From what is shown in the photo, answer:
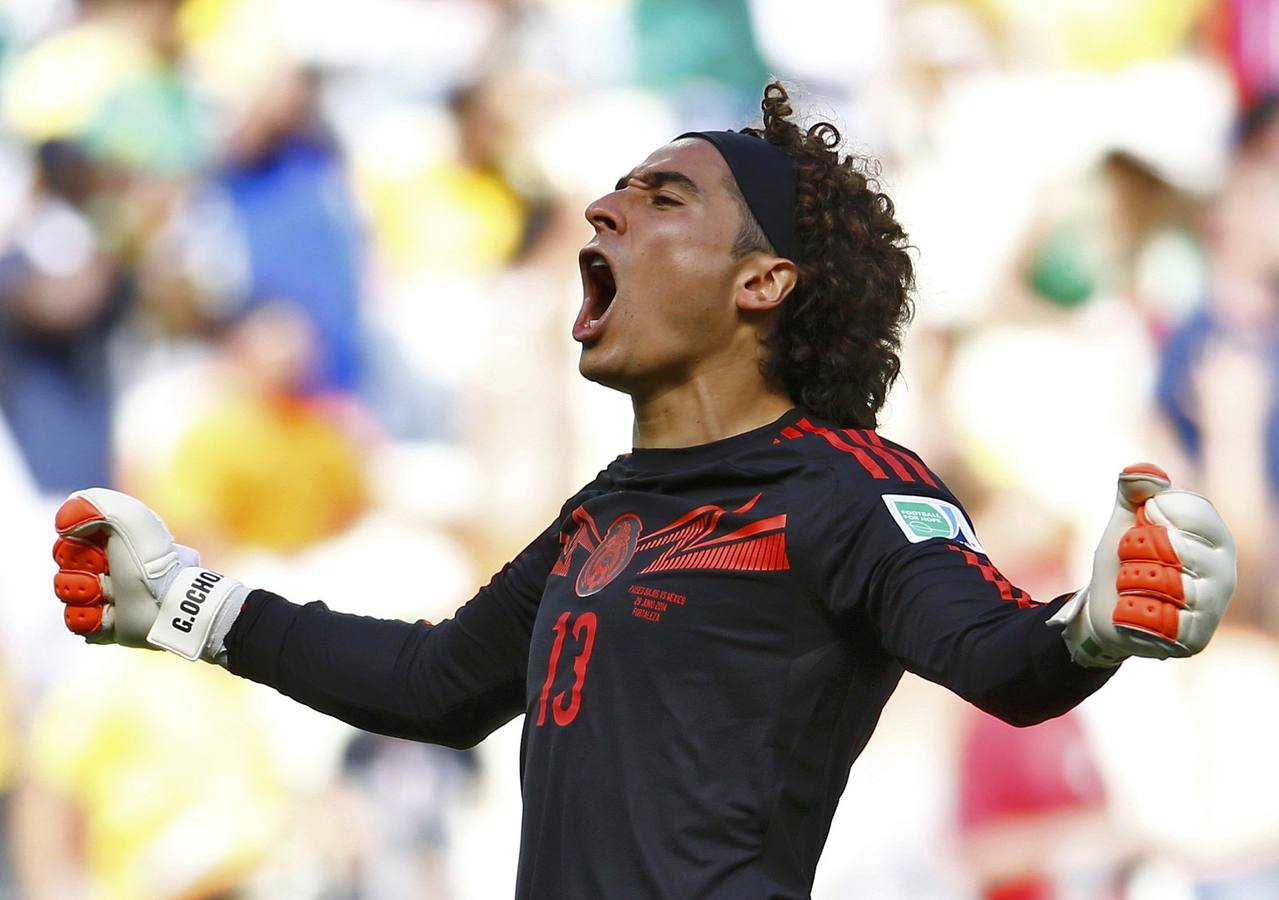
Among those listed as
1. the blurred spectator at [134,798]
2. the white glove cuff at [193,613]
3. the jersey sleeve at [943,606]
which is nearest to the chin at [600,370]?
the jersey sleeve at [943,606]

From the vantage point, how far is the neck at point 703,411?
7.18 feet

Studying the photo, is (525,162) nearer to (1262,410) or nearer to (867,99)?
(867,99)

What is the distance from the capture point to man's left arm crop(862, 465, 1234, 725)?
1531mm

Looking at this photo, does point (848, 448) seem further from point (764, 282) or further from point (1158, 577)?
point (1158, 577)

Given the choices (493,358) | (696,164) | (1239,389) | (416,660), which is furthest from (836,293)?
(1239,389)

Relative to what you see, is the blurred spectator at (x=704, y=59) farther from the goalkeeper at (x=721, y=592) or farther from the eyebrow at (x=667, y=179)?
the eyebrow at (x=667, y=179)

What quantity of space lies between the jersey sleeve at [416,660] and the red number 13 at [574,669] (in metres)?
0.21

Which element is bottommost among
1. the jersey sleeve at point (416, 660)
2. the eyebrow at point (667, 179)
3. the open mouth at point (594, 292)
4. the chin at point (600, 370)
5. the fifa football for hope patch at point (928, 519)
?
the jersey sleeve at point (416, 660)

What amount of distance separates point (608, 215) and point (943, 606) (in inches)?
30.2

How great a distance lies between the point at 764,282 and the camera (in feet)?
7.44

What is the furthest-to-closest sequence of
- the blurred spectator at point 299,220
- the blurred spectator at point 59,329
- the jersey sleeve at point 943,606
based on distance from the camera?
the blurred spectator at point 299,220 → the blurred spectator at point 59,329 → the jersey sleeve at point 943,606

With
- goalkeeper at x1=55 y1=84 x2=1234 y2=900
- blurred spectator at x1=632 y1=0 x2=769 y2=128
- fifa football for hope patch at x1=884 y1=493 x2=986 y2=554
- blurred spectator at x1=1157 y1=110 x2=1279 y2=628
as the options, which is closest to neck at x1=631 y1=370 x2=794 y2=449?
goalkeeper at x1=55 y1=84 x2=1234 y2=900

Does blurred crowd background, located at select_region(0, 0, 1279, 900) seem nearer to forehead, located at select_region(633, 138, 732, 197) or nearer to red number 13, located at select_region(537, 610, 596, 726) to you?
forehead, located at select_region(633, 138, 732, 197)

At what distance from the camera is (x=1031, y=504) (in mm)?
4688
